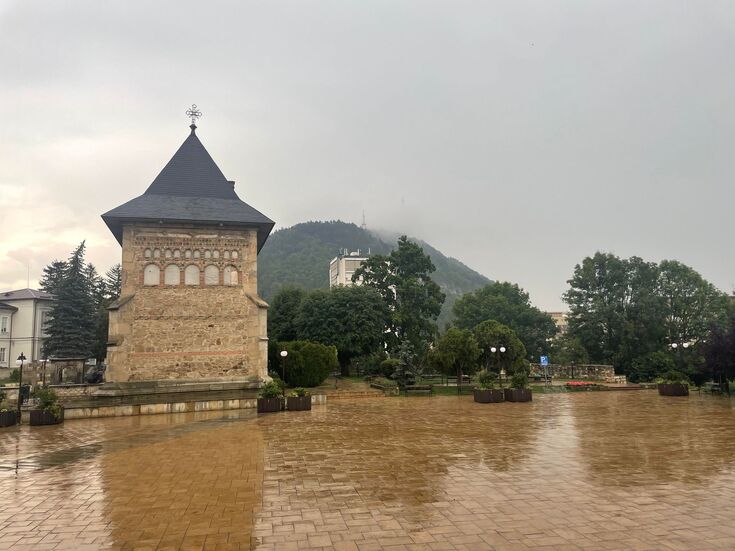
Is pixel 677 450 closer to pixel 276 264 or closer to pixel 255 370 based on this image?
pixel 255 370

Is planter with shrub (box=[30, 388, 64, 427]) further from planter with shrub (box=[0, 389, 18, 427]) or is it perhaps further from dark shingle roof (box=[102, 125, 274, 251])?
dark shingle roof (box=[102, 125, 274, 251])

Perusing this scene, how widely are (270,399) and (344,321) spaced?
16.6 meters

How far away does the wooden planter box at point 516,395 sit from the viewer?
20.5m

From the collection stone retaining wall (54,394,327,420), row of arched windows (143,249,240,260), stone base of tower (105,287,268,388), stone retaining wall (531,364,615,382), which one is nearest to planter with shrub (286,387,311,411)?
stone retaining wall (54,394,327,420)

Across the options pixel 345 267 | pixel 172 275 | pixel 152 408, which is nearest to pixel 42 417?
pixel 152 408

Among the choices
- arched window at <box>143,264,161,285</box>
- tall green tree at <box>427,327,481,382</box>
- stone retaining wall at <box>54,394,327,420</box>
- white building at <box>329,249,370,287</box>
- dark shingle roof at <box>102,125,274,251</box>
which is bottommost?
stone retaining wall at <box>54,394,327,420</box>

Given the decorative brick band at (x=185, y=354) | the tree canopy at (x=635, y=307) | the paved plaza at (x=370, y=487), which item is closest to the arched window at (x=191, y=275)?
the decorative brick band at (x=185, y=354)

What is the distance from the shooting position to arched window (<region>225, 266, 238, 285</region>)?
2300 centimetres

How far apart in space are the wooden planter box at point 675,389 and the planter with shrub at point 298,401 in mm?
17648

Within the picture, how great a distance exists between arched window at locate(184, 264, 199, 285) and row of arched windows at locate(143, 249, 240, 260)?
533 mm

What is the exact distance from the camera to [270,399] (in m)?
16.5

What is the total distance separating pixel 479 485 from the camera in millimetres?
6887

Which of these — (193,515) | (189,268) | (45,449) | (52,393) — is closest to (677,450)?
(193,515)

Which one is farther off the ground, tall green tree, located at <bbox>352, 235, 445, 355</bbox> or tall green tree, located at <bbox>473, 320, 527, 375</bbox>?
tall green tree, located at <bbox>352, 235, 445, 355</bbox>
